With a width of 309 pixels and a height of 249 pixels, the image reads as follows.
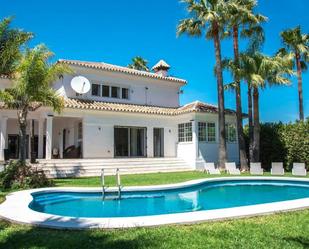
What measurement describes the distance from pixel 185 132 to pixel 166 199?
15146 mm

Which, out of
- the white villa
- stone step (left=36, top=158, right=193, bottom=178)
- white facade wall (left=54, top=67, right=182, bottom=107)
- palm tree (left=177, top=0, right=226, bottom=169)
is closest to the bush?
stone step (left=36, top=158, right=193, bottom=178)

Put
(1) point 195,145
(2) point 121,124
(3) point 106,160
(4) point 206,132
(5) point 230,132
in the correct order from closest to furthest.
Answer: (3) point 106,160 → (1) point 195,145 → (2) point 121,124 → (4) point 206,132 → (5) point 230,132

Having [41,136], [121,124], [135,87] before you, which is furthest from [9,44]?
[135,87]

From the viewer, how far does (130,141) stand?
30.1m

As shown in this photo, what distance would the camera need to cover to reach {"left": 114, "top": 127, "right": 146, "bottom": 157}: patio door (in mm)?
29391

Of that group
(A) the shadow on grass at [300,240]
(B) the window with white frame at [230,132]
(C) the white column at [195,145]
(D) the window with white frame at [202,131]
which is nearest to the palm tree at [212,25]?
(C) the white column at [195,145]

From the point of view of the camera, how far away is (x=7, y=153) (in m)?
24.7

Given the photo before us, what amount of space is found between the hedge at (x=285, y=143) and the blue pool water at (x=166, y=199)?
7.67 metres

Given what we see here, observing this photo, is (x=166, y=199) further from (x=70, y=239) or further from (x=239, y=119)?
(x=239, y=119)

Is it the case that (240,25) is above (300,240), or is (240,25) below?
above

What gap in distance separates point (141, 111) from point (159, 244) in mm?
21529

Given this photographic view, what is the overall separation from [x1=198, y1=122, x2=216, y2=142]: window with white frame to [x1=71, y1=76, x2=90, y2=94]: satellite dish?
30.8 feet

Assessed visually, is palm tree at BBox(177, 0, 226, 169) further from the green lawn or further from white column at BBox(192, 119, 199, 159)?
the green lawn

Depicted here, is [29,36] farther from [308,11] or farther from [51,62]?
[308,11]
